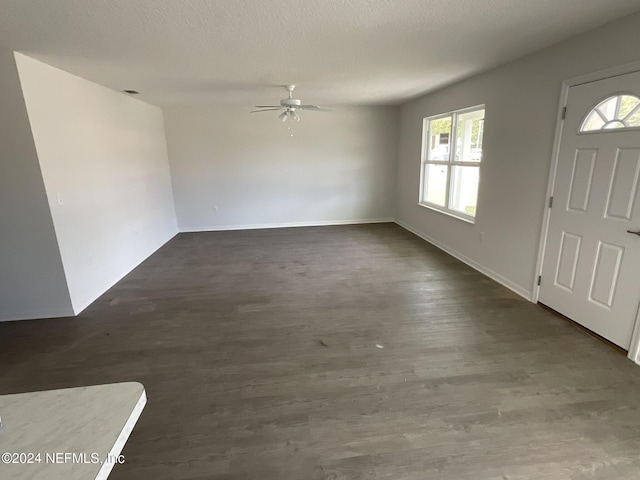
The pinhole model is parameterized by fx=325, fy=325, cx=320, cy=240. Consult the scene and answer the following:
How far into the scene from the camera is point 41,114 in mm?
2961

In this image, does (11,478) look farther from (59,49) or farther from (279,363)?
(59,49)

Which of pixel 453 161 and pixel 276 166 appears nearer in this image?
pixel 453 161

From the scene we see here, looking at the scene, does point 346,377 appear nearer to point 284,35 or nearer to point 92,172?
point 284,35

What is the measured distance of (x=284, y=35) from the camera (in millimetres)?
2525

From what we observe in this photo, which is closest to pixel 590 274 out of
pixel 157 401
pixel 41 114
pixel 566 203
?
pixel 566 203

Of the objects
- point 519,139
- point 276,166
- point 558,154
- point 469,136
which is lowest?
point 276,166

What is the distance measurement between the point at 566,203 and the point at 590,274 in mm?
650

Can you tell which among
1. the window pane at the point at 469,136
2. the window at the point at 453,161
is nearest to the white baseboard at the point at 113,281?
the window at the point at 453,161

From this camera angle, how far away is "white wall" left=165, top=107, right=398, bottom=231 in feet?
21.2

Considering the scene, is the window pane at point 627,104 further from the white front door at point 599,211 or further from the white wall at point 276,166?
the white wall at point 276,166

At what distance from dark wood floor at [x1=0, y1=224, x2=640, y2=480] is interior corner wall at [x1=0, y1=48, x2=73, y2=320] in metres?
0.26

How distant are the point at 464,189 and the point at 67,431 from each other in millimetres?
5104

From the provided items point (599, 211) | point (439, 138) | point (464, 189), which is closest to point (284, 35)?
point (599, 211)

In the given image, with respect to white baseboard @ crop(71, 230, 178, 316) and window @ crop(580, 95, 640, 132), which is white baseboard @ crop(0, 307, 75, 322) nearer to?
white baseboard @ crop(71, 230, 178, 316)
